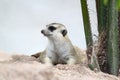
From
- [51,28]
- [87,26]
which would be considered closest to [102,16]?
[87,26]

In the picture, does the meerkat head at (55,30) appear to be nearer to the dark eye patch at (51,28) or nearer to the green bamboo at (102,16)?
the dark eye patch at (51,28)

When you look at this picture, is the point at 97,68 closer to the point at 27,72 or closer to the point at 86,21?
the point at 86,21

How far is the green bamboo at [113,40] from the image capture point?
13.3 feet

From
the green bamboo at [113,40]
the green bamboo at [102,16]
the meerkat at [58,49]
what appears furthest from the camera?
the meerkat at [58,49]

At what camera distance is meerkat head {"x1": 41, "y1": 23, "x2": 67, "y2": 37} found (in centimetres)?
445

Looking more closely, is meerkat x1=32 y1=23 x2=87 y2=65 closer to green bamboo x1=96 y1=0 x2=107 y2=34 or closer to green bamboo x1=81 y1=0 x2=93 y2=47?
green bamboo x1=81 y1=0 x2=93 y2=47

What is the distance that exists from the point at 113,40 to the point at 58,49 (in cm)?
62

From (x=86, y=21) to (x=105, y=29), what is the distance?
0.18 metres

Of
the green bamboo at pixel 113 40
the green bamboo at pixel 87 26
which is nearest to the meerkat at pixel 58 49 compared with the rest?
the green bamboo at pixel 87 26

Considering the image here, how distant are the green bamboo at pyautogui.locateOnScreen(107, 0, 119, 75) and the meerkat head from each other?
57cm

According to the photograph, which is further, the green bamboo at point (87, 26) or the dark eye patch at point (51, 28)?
the dark eye patch at point (51, 28)

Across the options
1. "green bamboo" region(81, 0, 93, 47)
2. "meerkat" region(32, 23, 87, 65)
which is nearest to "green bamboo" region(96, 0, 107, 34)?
"green bamboo" region(81, 0, 93, 47)

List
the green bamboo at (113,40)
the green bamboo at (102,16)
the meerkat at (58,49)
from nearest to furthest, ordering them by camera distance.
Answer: the green bamboo at (113,40), the green bamboo at (102,16), the meerkat at (58,49)

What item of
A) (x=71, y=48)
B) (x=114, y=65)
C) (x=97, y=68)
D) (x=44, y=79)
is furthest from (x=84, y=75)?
(x=44, y=79)
